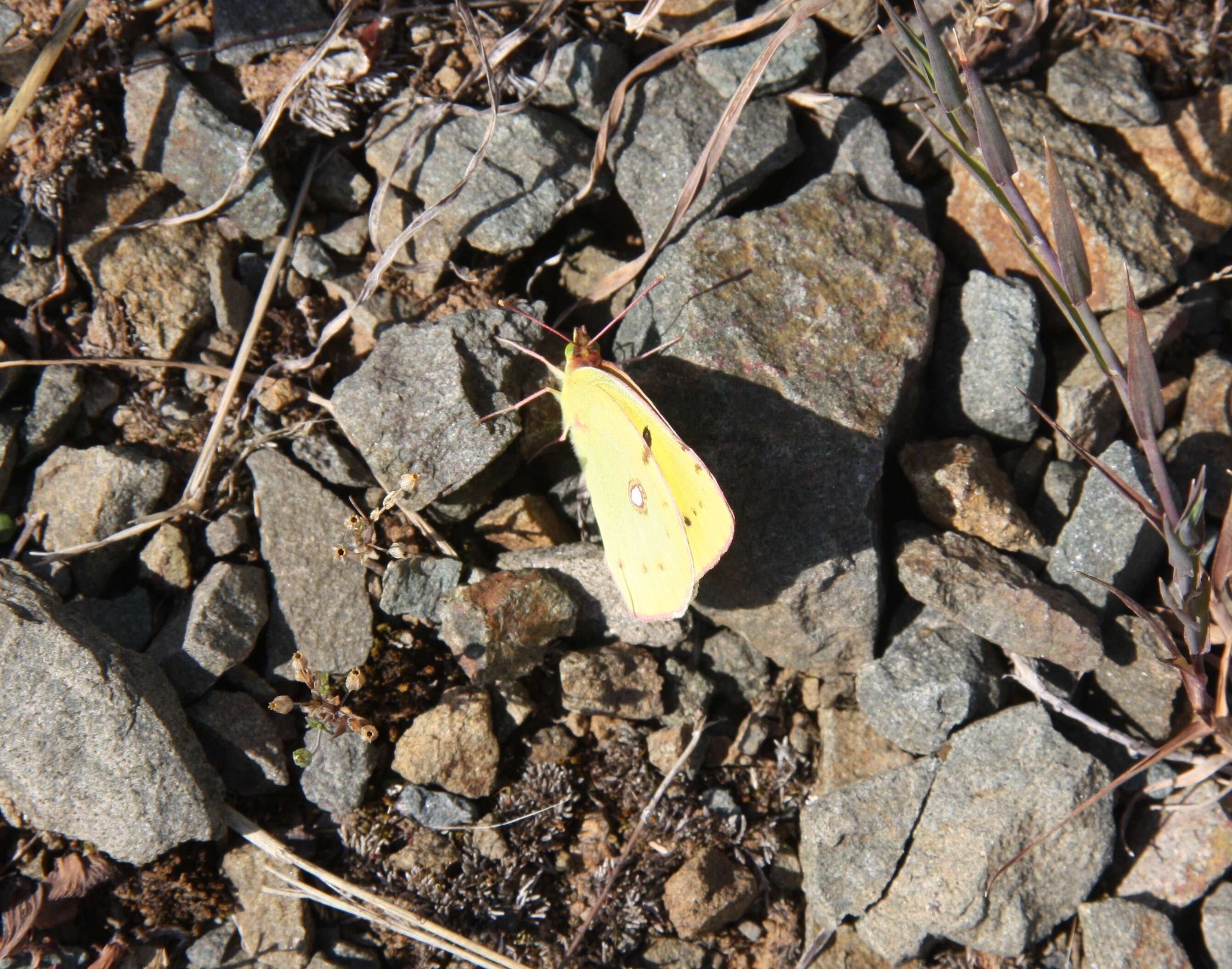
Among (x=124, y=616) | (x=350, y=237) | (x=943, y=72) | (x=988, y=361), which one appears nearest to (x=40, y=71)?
(x=350, y=237)

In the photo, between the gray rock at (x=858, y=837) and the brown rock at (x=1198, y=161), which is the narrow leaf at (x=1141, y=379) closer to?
the gray rock at (x=858, y=837)

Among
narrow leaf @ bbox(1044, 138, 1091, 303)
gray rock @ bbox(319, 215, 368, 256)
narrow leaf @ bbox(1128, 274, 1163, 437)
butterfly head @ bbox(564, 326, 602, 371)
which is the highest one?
narrow leaf @ bbox(1044, 138, 1091, 303)

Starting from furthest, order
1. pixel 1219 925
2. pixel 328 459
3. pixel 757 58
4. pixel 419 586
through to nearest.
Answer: pixel 757 58
pixel 328 459
pixel 419 586
pixel 1219 925

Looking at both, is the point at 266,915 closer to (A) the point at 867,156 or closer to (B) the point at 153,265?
(B) the point at 153,265

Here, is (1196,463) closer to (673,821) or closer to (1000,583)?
(1000,583)

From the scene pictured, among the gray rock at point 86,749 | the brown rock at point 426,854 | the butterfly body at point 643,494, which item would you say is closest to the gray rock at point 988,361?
the butterfly body at point 643,494

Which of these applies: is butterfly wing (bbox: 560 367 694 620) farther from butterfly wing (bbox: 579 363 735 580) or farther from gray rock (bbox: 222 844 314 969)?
gray rock (bbox: 222 844 314 969)

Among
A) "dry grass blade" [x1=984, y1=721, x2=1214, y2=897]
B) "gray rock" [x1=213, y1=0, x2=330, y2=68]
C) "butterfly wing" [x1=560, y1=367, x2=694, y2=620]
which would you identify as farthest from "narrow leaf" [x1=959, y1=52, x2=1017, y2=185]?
"gray rock" [x1=213, y1=0, x2=330, y2=68]
